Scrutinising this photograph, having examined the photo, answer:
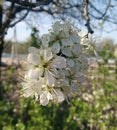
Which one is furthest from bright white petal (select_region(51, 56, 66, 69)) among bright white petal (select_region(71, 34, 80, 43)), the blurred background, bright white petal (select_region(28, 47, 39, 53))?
the blurred background

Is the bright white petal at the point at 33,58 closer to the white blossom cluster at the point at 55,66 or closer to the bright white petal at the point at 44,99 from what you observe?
the white blossom cluster at the point at 55,66

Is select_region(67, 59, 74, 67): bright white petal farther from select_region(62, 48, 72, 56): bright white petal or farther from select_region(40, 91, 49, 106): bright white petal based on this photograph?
select_region(40, 91, 49, 106): bright white petal

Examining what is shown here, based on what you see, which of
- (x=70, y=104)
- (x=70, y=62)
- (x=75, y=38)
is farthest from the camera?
(x=70, y=104)

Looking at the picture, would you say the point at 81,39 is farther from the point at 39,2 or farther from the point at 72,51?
the point at 39,2

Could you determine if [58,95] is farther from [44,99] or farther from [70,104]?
[70,104]

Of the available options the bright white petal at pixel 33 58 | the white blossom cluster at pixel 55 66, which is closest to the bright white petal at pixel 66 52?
the white blossom cluster at pixel 55 66

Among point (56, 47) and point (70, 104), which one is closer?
point (56, 47)

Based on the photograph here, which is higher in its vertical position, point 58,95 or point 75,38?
point 75,38

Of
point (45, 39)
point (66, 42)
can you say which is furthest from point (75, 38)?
point (45, 39)

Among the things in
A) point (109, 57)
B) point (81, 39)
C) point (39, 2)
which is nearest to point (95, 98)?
point (109, 57)
